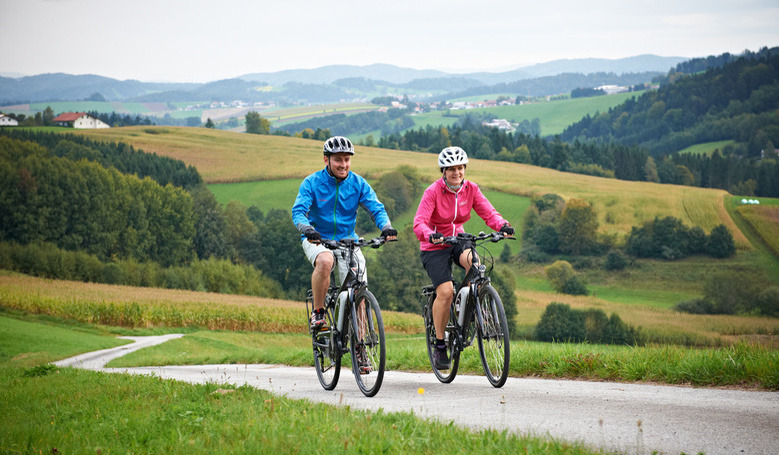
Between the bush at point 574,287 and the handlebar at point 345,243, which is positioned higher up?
the handlebar at point 345,243

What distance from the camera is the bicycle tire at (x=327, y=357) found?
783cm

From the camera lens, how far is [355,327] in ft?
24.3

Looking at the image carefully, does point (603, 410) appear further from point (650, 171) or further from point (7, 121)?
point (650, 171)

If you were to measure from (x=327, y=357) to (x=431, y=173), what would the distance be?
103m

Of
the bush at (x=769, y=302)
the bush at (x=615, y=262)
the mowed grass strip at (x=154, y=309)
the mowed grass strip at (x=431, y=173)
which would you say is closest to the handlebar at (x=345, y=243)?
the mowed grass strip at (x=154, y=309)

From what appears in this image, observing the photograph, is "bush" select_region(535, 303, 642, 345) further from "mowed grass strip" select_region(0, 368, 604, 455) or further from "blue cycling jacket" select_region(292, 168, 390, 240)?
"mowed grass strip" select_region(0, 368, 604, 455)

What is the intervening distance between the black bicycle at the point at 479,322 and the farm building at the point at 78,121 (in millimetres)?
141473

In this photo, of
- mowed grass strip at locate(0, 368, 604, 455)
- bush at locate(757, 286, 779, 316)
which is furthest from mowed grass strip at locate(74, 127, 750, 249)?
mowed grass strip at locate(0, 368, 604, 455)

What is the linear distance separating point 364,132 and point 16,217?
119 m

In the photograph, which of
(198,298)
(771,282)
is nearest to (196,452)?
(198,298)

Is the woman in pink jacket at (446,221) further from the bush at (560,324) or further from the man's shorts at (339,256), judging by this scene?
the bush at (560,324)

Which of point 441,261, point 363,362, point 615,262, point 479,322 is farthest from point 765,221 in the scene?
point 363,362

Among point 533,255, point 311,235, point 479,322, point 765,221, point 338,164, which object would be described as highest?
point 338,164

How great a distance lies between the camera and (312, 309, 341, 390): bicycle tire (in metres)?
7.83
